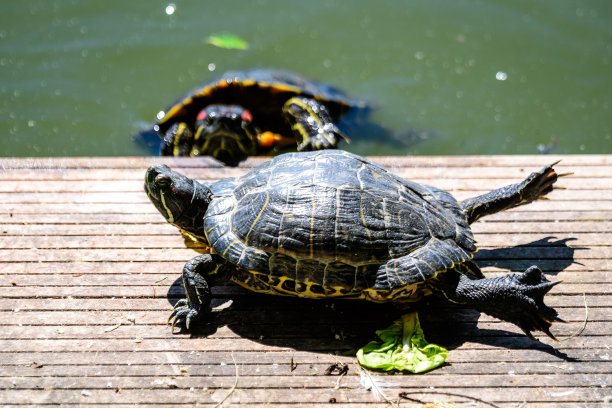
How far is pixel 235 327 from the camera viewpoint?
11.6ft

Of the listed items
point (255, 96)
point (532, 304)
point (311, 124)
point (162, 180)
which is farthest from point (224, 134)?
point (532, 304)

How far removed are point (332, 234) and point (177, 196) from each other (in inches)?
41.5

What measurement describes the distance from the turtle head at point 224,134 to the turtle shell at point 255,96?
57cm

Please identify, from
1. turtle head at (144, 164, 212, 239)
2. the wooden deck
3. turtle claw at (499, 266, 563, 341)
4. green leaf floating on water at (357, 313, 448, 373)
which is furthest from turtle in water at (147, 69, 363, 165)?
turtle claw at (499, 266, 563, 341)

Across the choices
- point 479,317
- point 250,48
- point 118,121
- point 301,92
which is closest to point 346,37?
point 250,48

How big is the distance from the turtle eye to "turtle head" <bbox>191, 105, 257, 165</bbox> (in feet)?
6.40

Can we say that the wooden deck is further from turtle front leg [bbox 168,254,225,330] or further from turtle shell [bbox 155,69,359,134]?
turtle shell [bbox 155,69,359,134]

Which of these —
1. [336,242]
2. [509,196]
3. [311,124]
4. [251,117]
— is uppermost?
[509,196]

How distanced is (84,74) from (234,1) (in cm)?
283

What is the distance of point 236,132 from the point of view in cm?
591

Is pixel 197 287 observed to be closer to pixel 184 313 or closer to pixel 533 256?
pixel 184 313

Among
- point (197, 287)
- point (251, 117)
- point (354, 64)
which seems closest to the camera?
point (197, 287)

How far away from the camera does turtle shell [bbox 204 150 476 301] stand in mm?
3289

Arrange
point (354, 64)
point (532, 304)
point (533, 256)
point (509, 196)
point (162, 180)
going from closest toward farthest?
point (532, 304), point (162, 180), point (509, 196), point (533, 256), point (354, 64)
